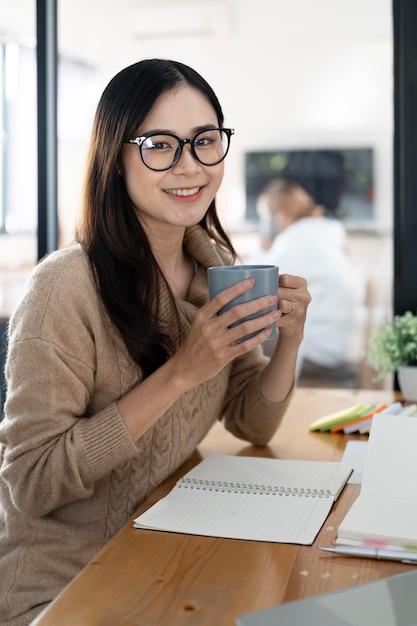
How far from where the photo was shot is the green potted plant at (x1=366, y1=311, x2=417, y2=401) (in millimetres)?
1717

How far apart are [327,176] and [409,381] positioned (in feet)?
7.99

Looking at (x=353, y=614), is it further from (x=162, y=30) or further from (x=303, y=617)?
(x=162, y=30)

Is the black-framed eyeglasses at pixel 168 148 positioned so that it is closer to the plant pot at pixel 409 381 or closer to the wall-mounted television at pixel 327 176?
the plant pot at pixel 409 381

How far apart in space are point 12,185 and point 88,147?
1.42 m

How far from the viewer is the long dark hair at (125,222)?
1.20 meters

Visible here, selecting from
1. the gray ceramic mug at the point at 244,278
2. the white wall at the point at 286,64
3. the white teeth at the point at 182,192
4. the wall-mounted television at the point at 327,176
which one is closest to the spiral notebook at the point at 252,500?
the gray ceramic mug at the point at 244,278

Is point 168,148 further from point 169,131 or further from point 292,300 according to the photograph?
point 292,300

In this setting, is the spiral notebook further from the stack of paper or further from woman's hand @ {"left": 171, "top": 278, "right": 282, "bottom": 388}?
woman's hand @ {"left": 171, "top": 278, "right": 282, "bottom": 388}

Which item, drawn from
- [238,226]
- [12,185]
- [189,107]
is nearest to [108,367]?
[189,107]

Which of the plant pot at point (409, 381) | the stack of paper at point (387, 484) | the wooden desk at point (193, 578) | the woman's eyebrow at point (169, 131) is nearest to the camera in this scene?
the wooden desk at point (193, 578)

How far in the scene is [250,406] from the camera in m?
1.42

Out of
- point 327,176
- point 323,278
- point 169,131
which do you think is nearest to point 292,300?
point 169,131

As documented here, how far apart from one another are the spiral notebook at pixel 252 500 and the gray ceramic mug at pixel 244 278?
0.74ft

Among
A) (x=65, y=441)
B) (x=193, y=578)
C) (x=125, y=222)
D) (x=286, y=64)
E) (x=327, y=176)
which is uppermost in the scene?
(x=286, y=64)
